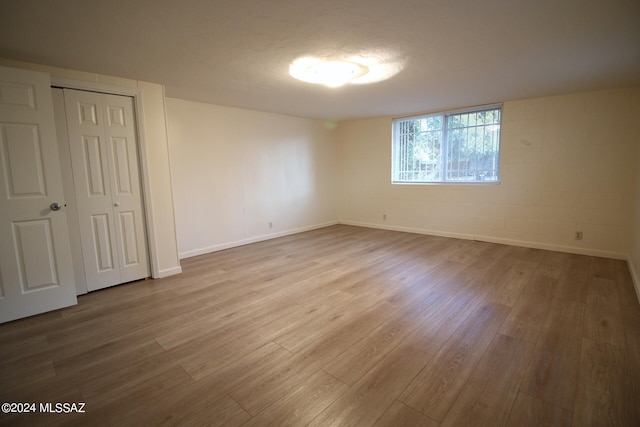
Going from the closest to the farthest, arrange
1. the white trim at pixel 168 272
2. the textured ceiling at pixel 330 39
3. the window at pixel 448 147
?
1. the textured ceiling at pixel 330 39
2. the white trim at pixel 168 272
3. the window at pixel 448 147

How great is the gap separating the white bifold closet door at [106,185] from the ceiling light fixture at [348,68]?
206cm

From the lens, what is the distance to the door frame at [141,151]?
3.06m

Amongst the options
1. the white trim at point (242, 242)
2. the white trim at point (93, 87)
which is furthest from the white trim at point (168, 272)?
the white trim at point (93, 87)

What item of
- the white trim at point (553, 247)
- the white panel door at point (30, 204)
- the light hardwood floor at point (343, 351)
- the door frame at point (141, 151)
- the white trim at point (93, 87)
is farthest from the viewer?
the white trim at point (553, 247)

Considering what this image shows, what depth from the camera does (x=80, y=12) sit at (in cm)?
194

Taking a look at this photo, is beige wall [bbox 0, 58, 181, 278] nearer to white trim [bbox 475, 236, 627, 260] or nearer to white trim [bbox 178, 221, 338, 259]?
white trim [bbox 178, 221, 338, 259]

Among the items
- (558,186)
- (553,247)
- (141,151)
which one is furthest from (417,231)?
(141,151)

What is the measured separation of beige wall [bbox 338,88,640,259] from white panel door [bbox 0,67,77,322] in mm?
5408

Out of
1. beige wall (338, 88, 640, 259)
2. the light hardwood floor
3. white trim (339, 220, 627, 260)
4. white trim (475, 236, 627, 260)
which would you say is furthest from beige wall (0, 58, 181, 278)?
white trim (475, 236, 627, 260)

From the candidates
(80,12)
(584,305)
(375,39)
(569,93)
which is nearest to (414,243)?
(584,305)

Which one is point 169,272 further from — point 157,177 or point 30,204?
point 30,204

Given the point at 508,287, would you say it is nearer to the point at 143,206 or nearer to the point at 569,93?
the point at 569,93

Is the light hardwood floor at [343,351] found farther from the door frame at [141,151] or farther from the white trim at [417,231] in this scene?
the white trim at [417,231]

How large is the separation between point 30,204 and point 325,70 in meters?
3.06
